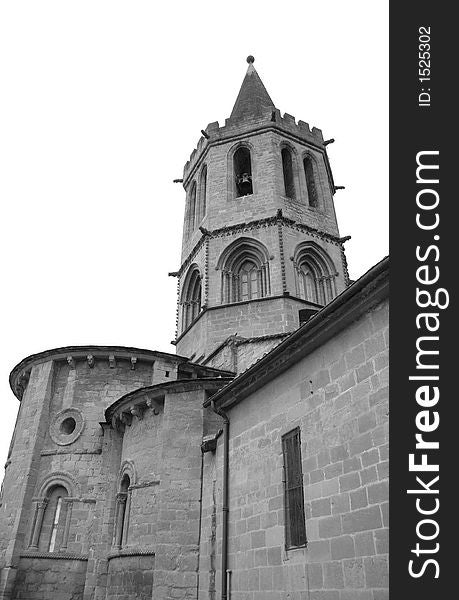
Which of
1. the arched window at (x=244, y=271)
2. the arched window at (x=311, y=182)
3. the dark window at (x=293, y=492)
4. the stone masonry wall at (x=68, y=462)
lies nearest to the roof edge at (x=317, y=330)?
the dark window at (x=293, y=492)

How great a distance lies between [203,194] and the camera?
22.2 meters

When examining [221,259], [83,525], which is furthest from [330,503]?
[221,259]

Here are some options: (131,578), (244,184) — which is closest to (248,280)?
(244,184)

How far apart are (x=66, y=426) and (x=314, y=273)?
416 inches

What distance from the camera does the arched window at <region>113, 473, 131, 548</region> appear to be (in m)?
12.1

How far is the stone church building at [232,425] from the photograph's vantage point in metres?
6.60

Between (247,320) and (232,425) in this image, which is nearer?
(232,425)

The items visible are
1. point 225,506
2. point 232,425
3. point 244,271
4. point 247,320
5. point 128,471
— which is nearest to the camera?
point 225,506

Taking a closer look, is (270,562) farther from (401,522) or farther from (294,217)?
(294,217)

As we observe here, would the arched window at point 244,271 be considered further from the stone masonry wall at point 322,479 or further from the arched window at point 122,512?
the stone masonry wall at point 322,479

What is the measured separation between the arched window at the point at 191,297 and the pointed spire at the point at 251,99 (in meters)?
8.24

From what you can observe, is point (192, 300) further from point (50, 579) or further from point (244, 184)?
point (50, 579)

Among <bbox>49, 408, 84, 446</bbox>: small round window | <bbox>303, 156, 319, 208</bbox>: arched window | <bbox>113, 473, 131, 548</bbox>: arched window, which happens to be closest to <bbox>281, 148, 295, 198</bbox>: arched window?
<bbox>303, 156, 319, 208</bbox>: arched window

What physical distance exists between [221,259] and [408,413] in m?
14.8
